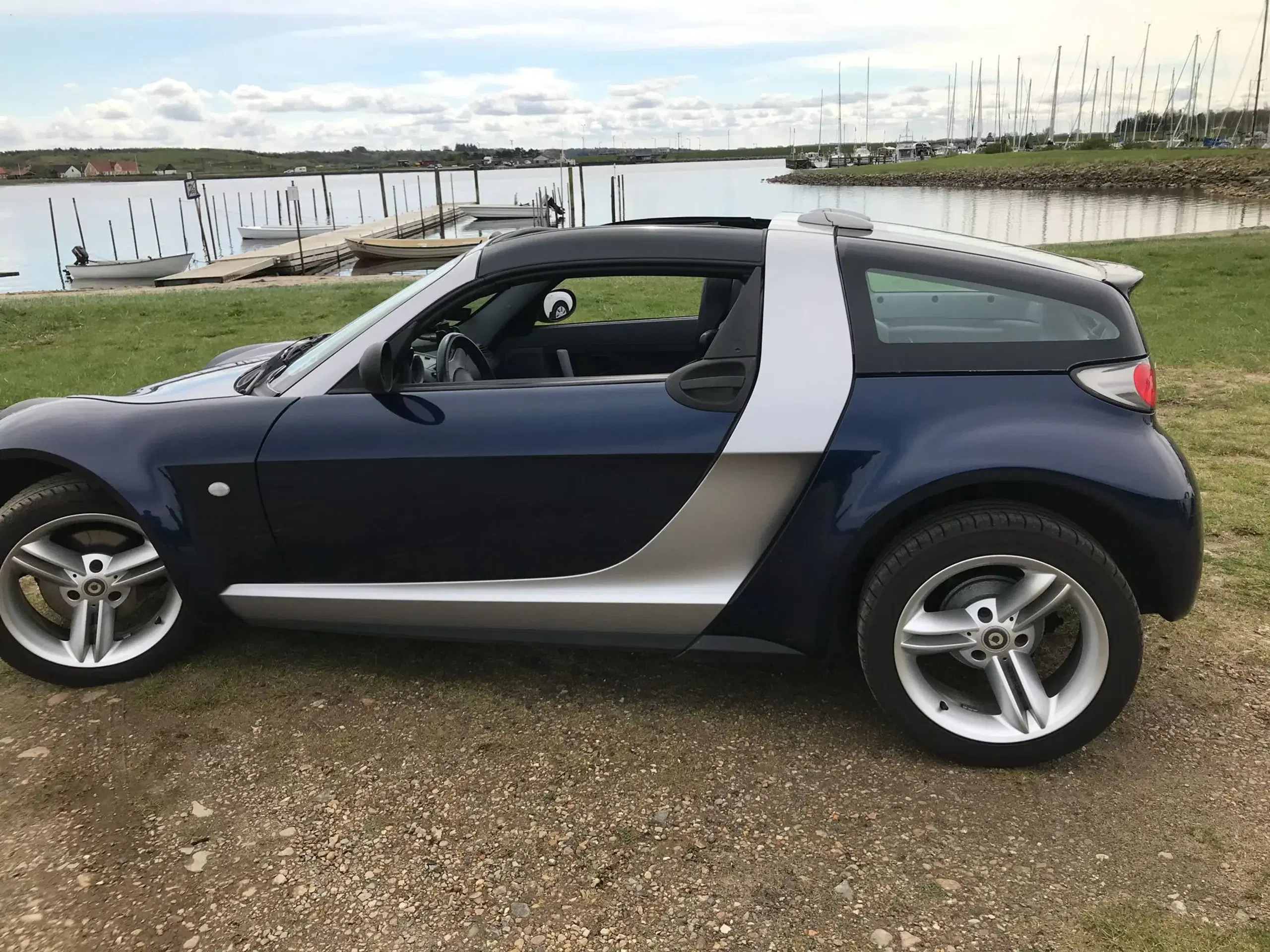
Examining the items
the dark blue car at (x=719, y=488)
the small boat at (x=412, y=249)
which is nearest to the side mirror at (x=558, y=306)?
the dark blue car at (x=719, y=488)

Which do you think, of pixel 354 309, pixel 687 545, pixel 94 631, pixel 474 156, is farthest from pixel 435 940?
pixel 474 156

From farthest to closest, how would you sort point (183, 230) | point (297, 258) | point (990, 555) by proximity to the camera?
point (183, 230), point (297, 258), point (990, 555)

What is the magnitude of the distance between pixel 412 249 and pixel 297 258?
4529 mm

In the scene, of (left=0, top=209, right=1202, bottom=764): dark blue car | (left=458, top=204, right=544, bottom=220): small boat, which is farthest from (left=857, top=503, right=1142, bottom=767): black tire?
(left=458, top=204, right=544, bottom=220): small boat

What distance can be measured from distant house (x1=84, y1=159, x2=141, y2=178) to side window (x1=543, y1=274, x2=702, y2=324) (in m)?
152

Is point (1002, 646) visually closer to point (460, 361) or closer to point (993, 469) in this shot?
point (993, 469)

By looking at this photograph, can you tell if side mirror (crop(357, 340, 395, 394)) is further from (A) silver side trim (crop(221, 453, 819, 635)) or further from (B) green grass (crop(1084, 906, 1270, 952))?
(B) green grass (crop(1084, 906, 1270, 952))

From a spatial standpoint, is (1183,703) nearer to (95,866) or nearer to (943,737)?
(943,737)

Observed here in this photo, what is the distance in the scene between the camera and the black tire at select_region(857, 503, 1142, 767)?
2461 mm

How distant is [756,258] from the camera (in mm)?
2725

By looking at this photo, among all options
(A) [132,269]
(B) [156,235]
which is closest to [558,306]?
(A) [132,269]

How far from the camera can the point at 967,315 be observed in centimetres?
267

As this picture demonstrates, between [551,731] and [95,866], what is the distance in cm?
129

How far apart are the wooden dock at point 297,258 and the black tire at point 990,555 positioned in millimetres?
22328
